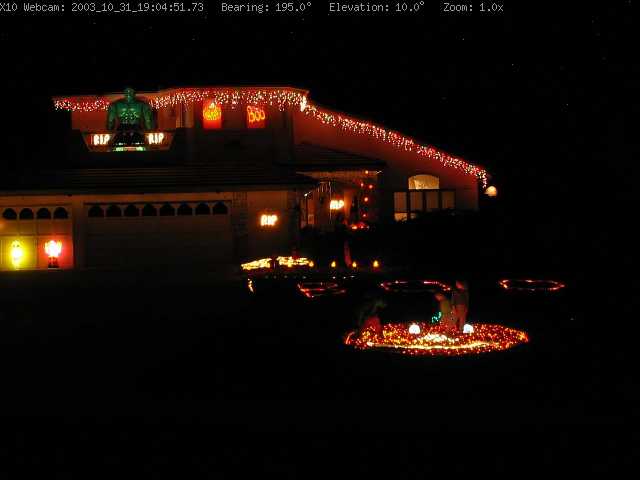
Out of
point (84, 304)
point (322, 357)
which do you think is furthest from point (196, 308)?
point (322, 357)

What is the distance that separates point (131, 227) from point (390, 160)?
8600 mm

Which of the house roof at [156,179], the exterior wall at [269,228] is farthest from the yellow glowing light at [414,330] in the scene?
the exterior wall at [269,228]

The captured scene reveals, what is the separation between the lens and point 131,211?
87.4 feet

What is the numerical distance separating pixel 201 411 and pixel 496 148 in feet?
97.7

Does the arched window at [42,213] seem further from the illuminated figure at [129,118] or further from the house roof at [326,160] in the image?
the house roof at [326,160]

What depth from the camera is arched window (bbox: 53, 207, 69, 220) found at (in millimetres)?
26519

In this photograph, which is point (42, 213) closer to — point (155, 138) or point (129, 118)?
point (129, 118)

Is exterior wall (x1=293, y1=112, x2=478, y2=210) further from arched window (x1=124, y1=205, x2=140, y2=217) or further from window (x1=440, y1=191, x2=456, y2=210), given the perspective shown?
arched window (x1=124, y1=205, x2=140, y2=217)

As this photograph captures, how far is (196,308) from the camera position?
16.7m

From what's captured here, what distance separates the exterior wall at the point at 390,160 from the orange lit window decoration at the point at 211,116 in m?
2.49

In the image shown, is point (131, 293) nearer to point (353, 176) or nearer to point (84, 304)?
point (84, 304)

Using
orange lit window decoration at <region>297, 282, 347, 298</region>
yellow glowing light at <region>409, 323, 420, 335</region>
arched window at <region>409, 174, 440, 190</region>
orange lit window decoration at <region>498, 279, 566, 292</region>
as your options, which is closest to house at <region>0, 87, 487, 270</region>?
arched window at <region>409, 174, 440, 190</region>

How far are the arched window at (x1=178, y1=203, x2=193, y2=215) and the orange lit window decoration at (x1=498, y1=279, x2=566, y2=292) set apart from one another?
12.2m

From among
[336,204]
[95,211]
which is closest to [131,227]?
[95,211]
